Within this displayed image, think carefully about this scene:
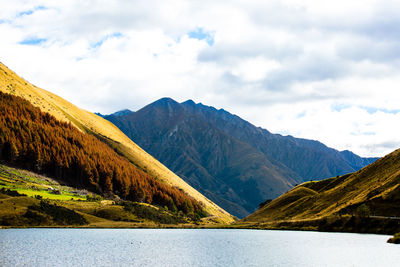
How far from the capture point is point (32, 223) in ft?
599

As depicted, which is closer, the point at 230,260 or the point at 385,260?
the point at 385,260

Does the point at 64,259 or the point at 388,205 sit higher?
the point at 388,205

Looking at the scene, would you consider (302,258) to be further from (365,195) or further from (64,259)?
(365,195)

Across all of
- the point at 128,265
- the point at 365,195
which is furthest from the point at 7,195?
the point at 365,195

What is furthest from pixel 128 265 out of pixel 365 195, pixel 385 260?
pixel 365 195

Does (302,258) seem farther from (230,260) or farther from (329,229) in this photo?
(329,229)

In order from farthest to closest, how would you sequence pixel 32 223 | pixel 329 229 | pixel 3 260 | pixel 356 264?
1. pixel 32 223
2. pixel 329 229
3. pixel 356 264
4. pixel 3 260

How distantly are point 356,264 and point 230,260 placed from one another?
25202 mm

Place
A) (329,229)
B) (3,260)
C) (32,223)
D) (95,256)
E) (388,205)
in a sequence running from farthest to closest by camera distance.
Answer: (32,223), (329,229), (388,205), (95,256), (3,260)

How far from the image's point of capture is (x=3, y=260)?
227ft

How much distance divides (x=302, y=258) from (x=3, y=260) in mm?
60161

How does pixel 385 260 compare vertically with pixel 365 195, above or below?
below

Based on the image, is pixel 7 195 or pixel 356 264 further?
pixel 7 195

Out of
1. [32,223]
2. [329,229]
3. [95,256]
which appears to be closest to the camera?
[95,256]
